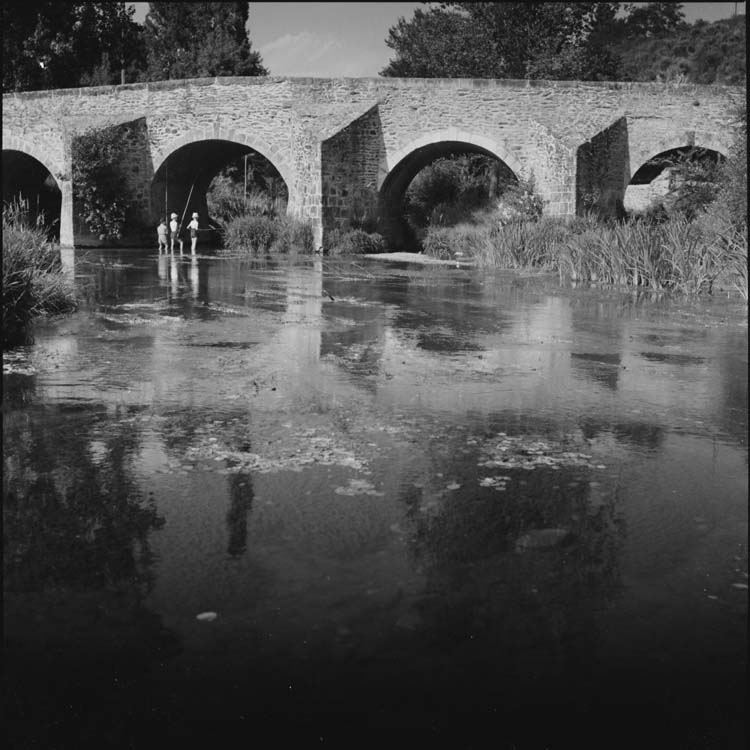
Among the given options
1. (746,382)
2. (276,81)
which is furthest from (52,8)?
(746,382)

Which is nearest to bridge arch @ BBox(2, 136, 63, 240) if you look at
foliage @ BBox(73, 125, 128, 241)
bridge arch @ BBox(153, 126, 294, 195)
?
foliage @ BBox(73, 125, 128, 241)

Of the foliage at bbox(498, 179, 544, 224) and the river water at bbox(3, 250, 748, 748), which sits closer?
the river water at bbox(3, 250, 748, 748)

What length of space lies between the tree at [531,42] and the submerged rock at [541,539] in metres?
35.1

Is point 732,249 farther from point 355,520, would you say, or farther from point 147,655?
→ point 147,655

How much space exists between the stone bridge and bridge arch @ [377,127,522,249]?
0.04 m

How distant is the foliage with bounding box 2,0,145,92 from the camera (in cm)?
4384

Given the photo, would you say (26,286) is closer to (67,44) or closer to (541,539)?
(541,539)

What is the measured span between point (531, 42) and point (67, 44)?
67.5 feet

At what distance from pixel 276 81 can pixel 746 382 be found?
22222 millimetres

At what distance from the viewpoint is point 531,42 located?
39625 mm

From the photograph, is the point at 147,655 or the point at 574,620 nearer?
the point at 147,655

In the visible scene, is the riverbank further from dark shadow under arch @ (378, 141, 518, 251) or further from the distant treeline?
the distant treeline

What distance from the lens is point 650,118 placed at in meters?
26.5

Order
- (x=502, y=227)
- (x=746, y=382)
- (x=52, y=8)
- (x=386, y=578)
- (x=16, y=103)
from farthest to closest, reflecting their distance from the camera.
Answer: (x=52, y=8) → (x=16, y=103) → (x=502, y=227) → (x=746, y=382) → (x=386, y=578)
